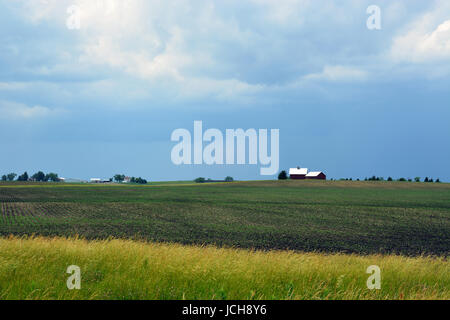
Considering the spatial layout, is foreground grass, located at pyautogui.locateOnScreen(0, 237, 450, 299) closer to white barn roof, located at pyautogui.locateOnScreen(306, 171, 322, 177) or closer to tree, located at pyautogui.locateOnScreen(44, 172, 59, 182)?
white barn roof, located at pyautogui.locateOnScreen(306, 171, 322, 177)

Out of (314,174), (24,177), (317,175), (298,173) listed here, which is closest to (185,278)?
(298,173)

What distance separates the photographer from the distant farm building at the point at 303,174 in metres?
159

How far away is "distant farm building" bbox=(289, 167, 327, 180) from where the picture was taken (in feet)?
522

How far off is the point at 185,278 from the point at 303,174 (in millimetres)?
155017

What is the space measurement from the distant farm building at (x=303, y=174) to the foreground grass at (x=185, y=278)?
150372mm

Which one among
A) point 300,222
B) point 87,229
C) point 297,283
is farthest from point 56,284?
point 300,222

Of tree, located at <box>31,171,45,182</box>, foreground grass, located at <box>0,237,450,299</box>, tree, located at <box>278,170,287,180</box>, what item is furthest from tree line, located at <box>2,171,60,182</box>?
foreground grass, located at <box>0,237,450,299</box>

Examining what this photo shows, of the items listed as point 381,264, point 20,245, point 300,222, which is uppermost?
point 20,245

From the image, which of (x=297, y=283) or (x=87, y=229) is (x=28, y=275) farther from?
(x=87, y=229)

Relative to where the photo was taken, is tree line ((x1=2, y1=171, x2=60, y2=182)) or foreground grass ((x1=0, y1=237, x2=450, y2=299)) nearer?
foreground grass ((x1=0, y1=237, x2=450, y2=299))

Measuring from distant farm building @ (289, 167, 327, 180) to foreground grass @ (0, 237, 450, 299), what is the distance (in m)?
150
